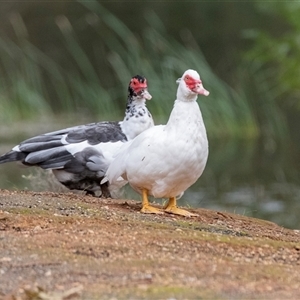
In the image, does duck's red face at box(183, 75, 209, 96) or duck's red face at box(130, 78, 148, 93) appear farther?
duck's red face at box(130, 78, 148, 93)

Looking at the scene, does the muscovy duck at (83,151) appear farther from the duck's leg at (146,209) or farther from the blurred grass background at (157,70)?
the blurred grass background at (157,70)

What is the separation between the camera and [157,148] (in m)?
7.04

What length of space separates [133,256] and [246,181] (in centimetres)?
935

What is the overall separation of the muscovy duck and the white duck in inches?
65.8

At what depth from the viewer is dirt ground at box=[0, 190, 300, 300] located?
465cm

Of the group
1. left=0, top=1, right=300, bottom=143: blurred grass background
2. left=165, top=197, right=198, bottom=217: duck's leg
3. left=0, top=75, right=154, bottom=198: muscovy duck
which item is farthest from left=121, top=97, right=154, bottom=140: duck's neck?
left=0, top=1, right=300, bottom=143: blurred grass background

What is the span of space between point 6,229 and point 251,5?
1951cm

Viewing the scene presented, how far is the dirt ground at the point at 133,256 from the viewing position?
465 centimetres

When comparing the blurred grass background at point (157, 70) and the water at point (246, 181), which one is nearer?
the water at point (246, 181)

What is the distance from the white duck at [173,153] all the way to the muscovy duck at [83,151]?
1672 mm

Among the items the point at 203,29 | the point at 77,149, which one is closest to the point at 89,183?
the point at 77,149

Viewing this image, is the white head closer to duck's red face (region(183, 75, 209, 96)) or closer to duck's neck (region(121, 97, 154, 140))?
duck's red face (region(183, 75, 209, 96))

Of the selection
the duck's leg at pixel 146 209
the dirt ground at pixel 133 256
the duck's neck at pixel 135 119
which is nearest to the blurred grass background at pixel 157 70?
the duck's neck at pixel 135 119

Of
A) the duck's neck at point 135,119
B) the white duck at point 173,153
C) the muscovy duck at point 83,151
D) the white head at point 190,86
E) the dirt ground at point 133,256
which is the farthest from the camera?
the duck's neck at point 135,119
